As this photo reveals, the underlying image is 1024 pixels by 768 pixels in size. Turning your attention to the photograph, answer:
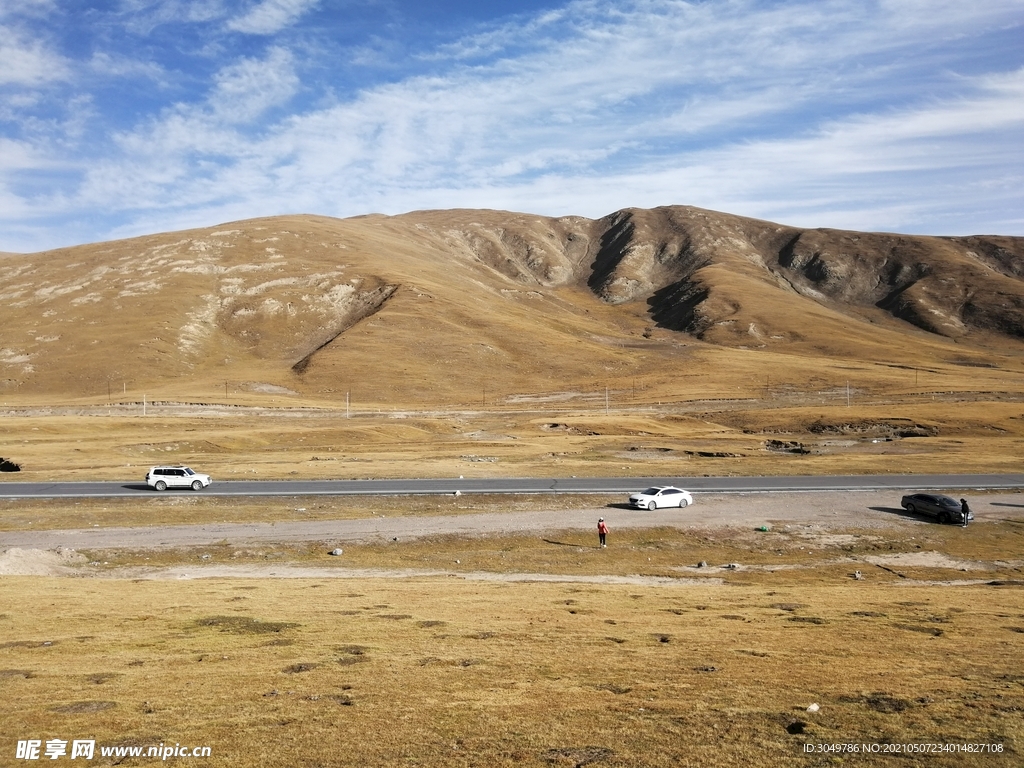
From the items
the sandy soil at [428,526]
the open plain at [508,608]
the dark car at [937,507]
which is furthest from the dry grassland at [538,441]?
the dark car at [937,507]

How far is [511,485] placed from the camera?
5978cm

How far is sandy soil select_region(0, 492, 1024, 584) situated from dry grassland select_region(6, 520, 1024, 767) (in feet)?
16.1

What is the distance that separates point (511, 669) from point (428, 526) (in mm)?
27897

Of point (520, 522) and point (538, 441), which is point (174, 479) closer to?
point (520, 522)

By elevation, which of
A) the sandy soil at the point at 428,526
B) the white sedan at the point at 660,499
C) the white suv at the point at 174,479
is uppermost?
the white suv at the point at 174,479

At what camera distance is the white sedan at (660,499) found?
5047 centimetres

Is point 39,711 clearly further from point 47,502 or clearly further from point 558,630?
point 47,502

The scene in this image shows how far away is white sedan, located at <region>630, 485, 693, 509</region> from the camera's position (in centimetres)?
5047

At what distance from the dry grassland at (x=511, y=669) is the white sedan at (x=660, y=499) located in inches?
619

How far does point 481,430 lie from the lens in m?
111

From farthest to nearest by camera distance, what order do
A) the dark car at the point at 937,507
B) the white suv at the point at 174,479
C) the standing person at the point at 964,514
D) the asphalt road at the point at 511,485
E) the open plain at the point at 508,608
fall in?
1. the white suv at the point at 174,479
2. the asphalt road at the point at 511,485
3. the dark car at the point at 937,507
4. the standing person at the point at 964,514
5. the open plain at the point at 508,608

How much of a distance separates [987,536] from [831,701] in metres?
37.6

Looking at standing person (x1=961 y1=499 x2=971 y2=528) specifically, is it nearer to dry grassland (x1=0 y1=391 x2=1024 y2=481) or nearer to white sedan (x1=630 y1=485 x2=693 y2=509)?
white sedan (x1=630 y1=485 x2=693 y2=509)

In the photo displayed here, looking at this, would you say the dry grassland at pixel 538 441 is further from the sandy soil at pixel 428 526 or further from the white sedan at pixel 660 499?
the white sedan at pixel 660 499
